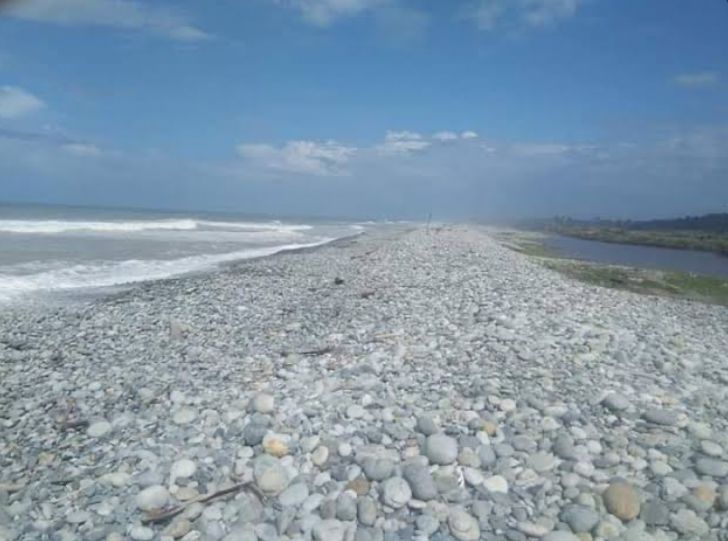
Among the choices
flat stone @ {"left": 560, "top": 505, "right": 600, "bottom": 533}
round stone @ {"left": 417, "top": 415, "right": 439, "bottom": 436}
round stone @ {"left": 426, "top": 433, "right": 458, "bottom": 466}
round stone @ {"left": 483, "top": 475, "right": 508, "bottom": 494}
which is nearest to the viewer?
flat stone @ {"left": 560, "top": 505, "right": 600, "bottom": 533}

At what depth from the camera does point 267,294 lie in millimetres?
14570

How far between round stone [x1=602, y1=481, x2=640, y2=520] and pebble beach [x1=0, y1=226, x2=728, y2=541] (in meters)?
0.01

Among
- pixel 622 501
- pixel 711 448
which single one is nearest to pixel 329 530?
pixel 622 501

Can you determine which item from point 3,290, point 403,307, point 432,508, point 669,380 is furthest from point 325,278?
point 432,508

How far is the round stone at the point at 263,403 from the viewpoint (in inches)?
239

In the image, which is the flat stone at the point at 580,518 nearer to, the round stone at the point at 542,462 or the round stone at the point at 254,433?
the round stone at the point at 542,462

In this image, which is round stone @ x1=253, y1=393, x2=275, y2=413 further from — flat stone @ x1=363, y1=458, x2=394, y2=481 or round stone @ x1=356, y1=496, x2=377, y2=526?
round stone @ x1=356, y1=496, x2=377, y2=526

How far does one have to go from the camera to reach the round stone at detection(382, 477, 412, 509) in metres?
4.51

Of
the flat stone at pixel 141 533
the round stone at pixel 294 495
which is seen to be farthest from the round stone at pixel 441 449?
the flat stone at pixel 141 533

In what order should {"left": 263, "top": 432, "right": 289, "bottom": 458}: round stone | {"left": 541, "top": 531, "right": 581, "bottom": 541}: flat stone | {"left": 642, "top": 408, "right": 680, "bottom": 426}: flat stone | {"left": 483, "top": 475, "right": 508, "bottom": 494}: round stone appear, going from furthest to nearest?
{"left": 642, "top": 408, "right": 680, "bottom": 426}: flat stone → {"left": 263, "top": 432, "right": 289, "bottom": 458}: round stone → {"left": 483, "top": 475, "right": 508, "bottom": 494}: round stone → {"left": 541, "top": 531, "right": 581, "bottom": 541}: flat stone

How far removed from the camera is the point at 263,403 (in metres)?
6.16

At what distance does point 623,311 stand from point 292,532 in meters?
9.99

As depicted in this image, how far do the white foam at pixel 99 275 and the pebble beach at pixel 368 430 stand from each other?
18.8 ft

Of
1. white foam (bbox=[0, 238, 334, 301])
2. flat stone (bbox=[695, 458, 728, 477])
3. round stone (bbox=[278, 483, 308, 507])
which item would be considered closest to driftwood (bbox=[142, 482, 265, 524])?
round stone (bbox=[278, 483, 308, 507])
